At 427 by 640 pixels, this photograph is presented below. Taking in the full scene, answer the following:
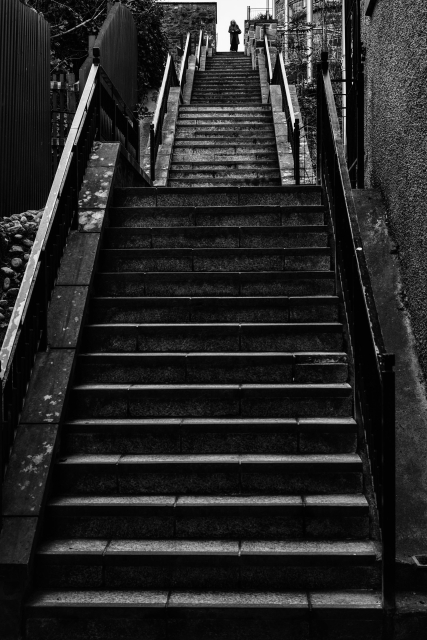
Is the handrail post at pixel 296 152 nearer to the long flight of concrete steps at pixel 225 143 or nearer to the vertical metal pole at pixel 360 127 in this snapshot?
the long flight of concrete steps at pixel 225 143

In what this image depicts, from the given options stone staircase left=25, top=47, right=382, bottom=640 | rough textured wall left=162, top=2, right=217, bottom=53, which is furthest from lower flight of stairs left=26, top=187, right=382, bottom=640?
rough textured wall left=162, top=2, right=217, bottom=53

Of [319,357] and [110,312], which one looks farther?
[110,312]

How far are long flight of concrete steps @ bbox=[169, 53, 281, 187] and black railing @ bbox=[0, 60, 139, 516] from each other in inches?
144

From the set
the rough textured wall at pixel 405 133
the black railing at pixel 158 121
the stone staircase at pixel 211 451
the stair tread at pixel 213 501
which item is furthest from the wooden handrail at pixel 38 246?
the black railing at pixel 158 121

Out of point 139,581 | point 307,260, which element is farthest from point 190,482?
point 307,260

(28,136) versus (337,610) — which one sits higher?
(28,136)

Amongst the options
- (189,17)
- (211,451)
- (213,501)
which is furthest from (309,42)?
(213,501)

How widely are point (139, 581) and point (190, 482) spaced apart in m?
0.72

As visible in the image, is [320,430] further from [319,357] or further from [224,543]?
[224,543]

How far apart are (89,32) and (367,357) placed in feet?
48.7

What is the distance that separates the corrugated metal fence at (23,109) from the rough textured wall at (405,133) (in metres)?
4.23

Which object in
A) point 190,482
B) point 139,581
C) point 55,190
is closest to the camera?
point 139,581

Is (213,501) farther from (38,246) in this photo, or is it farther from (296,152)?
(296,152)

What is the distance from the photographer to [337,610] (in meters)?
3.85
